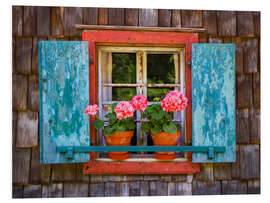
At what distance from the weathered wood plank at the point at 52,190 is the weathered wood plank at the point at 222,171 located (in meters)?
1.47

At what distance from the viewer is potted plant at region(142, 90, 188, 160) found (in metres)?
1.56

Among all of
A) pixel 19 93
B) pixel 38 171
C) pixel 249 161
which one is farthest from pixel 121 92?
pixel 249 161

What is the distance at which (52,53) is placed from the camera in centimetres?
162

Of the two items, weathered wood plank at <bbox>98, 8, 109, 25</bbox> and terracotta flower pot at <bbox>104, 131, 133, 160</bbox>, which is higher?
weathered wood plank at <bbox>98, 8, 109, 25</bbox>

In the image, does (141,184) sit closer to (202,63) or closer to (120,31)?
(202,63)

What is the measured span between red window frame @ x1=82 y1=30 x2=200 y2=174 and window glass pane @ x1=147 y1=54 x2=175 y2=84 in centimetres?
19

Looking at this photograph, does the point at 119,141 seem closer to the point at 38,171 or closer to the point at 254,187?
the point at 38,171

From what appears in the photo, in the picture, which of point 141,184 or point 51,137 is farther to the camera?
point 141,184

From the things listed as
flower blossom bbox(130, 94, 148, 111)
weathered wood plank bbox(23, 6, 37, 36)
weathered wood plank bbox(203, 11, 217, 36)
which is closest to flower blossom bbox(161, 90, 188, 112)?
flower blossom bbox(130, 94, 148, 111)

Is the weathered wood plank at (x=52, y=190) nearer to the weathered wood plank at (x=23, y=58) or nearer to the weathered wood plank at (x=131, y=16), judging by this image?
the weathered wood plank at (x=23, y=58)

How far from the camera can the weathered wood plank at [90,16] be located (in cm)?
178

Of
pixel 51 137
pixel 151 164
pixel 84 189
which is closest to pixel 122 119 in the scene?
pixel 151 164

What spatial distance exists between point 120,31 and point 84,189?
1507mm

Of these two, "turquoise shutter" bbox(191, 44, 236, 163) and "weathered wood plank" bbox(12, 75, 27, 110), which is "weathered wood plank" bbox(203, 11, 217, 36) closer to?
"turquoise shutter" bbox(191, 44, 236, 163)
